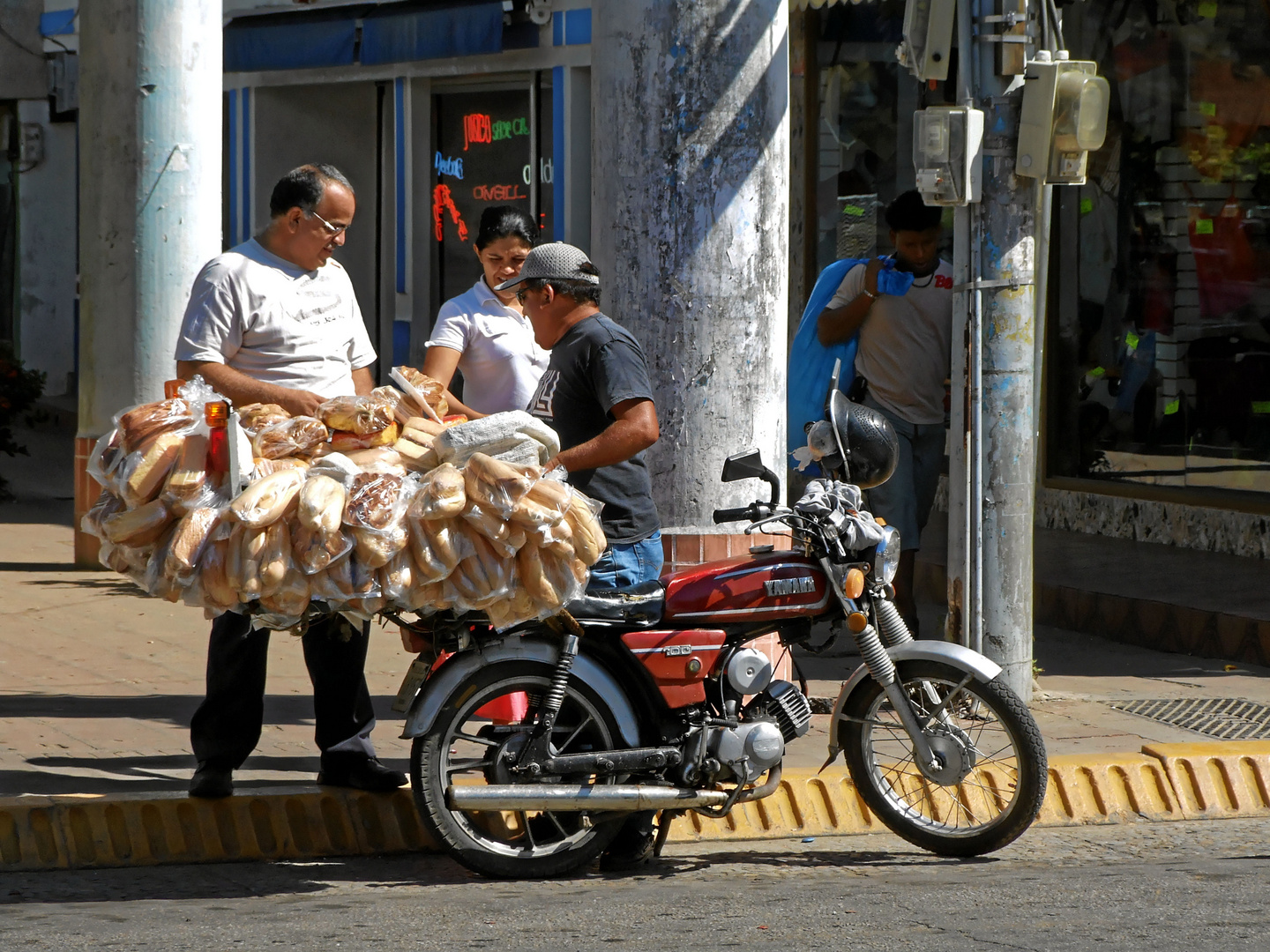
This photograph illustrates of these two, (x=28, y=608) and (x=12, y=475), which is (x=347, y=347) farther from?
(x=12, y=475)

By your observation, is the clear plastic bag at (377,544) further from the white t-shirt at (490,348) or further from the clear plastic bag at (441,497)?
the white t-shirt at (490,348)

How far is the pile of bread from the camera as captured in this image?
4664mm

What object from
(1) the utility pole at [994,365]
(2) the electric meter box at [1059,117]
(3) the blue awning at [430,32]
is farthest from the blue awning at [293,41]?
(2) the electric meter box at [1059,117]

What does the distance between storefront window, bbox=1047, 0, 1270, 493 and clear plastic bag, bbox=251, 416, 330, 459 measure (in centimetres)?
681

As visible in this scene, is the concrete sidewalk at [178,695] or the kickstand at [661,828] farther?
the concrete sidewalk at [178,695]

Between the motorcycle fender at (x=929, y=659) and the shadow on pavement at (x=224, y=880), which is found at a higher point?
the motorcycle fender at (x=929, y=659)

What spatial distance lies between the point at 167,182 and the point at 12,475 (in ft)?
17.9

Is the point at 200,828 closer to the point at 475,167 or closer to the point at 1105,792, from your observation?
the point at 1105,792

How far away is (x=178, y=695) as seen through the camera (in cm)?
700

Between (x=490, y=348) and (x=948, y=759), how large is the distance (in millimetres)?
2528

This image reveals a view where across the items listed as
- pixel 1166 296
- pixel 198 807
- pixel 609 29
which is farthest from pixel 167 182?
pixel 1166 296

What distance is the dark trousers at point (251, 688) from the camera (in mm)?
5512

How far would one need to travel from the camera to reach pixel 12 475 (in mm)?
14227

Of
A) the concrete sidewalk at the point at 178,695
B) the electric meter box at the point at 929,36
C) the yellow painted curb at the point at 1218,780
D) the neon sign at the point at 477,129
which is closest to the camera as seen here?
the concrete sidewalk at the point at 178,695
